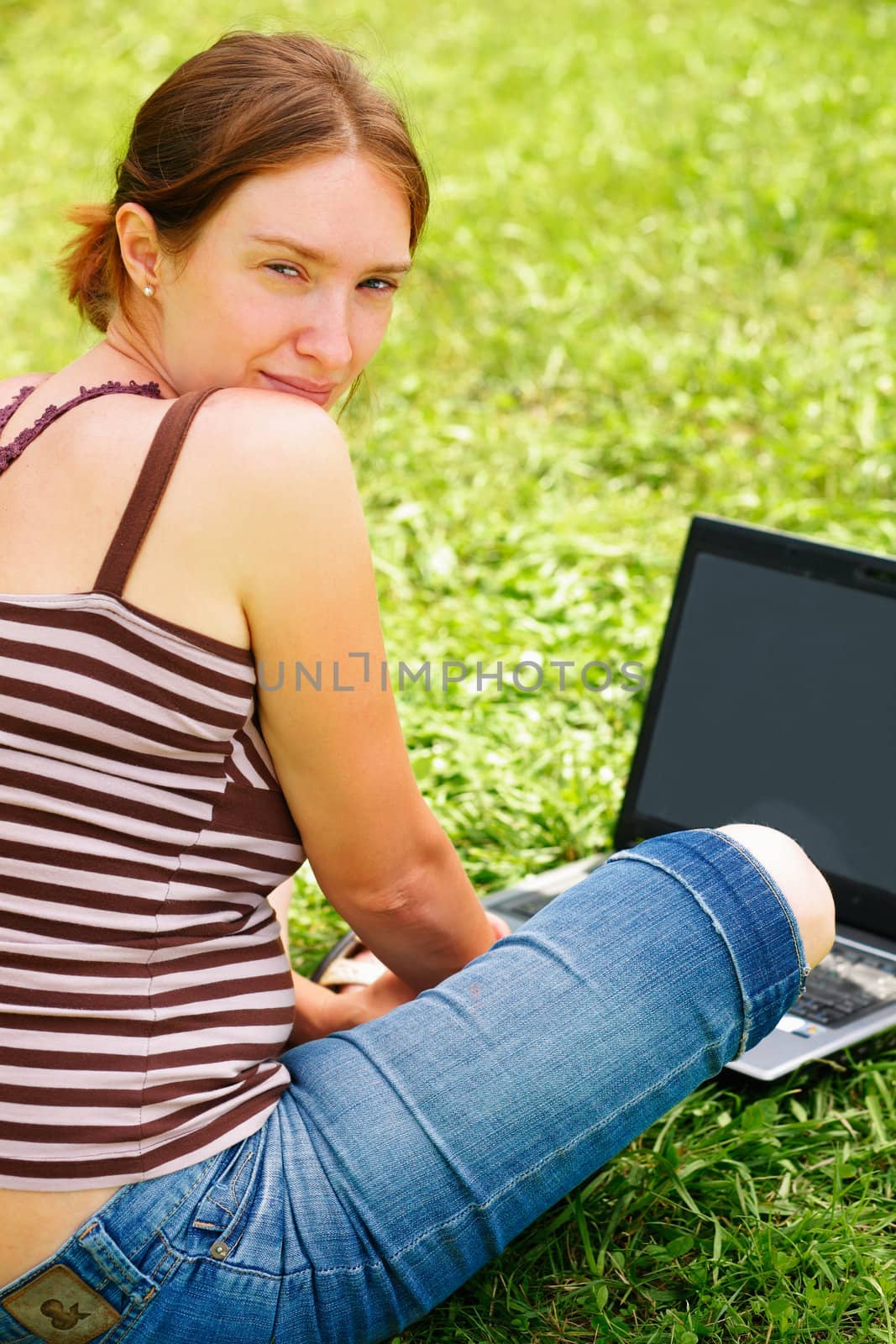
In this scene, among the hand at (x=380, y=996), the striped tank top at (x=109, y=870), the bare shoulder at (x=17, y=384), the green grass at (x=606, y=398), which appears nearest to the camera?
the striped tank top at (x=109, y=870)

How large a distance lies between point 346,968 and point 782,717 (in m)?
0.87

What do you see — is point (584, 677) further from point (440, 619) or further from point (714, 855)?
point (714, 855)

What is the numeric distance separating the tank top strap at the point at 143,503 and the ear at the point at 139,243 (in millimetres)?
350

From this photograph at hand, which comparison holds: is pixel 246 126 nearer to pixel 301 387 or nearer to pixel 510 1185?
pixel 301 387

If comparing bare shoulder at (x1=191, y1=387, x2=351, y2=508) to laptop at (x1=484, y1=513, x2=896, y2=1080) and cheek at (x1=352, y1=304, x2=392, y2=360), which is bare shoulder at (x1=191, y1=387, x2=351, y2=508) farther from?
laptop at (x1=484, y1=513, x2=896, y2=1080)

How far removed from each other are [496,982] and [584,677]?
2.00m

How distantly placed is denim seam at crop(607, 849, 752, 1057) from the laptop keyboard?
0.69 m

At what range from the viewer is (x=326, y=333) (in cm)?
171

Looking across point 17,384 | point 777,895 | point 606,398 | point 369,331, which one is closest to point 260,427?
point 369,331

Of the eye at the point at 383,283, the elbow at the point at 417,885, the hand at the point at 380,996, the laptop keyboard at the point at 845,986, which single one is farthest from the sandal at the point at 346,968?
the eye at the point at 383,283

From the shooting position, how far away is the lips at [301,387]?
1.74m

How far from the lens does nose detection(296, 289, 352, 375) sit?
171 cm

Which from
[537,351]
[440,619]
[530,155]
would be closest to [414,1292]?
[440,619]

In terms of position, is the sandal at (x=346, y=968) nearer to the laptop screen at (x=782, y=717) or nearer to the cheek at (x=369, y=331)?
the laptop screen at (x=782, y=717)
